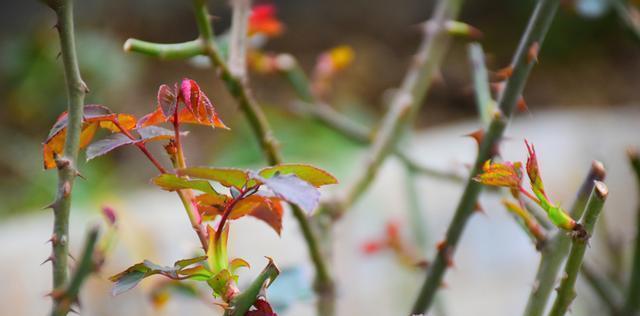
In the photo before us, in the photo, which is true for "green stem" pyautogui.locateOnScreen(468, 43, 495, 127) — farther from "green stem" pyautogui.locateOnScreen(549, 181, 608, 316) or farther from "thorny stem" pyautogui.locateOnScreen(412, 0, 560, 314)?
"green stem" pyautogui.locateOnScreen(549, 181, 608, 316)

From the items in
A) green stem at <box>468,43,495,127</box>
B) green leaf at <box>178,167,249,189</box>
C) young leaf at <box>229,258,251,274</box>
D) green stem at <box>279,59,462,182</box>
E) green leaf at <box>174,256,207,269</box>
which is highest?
green leaf at <box>178,167,249,189</box>

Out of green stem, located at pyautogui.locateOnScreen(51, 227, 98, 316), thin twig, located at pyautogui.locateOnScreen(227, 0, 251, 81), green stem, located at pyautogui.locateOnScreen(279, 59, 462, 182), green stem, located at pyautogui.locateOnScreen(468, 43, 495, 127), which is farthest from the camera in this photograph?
green stem, located at pyautogui.locateOnScreen(279, 59, 462, 182)

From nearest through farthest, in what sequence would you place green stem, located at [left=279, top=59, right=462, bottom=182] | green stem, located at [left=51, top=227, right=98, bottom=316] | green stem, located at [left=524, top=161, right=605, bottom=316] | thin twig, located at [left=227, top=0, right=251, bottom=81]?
green stem, located at [left=51, top=227, right=98, bottom=316], green stem, located at [left=524, top=161, right=605, bottom=316], thin twig, located at [left=227, top=0, right=251, bottom=81], green stem, located at [left=279, top=59, right=462, bottom=182]

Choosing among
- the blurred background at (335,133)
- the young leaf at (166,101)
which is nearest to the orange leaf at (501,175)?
the young leaf at (166,101)

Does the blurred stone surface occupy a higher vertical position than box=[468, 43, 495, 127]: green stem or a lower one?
lower

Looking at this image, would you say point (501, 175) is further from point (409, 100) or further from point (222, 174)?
point (409, 100)

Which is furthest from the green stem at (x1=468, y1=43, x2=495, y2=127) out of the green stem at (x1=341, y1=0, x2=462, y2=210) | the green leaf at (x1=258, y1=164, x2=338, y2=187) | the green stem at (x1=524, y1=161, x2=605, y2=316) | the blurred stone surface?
the blurred stone surface

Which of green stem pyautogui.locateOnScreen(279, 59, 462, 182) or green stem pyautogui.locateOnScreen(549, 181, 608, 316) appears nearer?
green stem pyautogui.locateOnScreen(549, 181, 608, 316)
